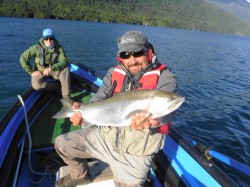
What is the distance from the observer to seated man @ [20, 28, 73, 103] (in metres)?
7.30

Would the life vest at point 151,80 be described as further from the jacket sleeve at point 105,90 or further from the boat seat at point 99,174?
the boat seat at point 99,174

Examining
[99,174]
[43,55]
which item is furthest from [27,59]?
[99,174]

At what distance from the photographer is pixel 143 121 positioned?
9.70 feet

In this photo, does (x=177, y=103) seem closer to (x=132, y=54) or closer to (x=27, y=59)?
(x=132, y=54)

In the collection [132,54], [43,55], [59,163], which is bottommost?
[59,163]

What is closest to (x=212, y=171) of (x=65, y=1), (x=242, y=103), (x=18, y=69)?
(x=242, y=103)

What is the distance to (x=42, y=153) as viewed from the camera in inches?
186

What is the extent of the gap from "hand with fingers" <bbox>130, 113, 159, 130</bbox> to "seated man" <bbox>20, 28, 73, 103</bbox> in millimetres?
4770

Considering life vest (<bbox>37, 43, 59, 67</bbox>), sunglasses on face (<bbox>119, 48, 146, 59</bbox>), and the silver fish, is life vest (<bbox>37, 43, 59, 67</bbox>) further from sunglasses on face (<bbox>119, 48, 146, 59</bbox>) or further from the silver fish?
sunglasses on face (<bbox>119, 48, 146, 59</bbox>)

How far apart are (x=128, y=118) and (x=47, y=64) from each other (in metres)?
5.34

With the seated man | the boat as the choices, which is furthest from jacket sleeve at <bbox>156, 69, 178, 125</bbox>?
the seated man

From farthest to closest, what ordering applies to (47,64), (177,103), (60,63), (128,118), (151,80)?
1. (47,64)
2. (60,63)
3. (151,80)
4. (128,118)
5. (177,103)

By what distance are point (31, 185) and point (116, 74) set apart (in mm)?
2318

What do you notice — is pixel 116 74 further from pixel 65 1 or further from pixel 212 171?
pixel 65 1
